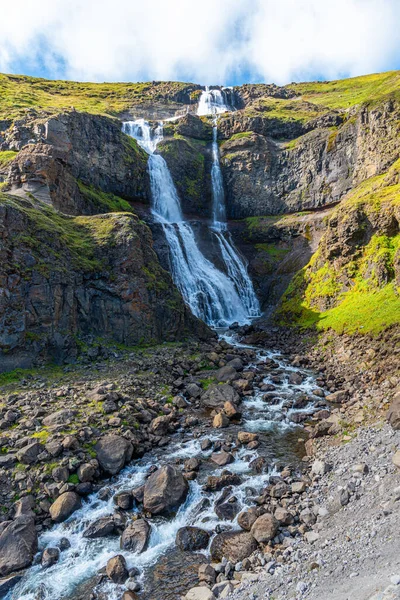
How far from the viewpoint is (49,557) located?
11.1 m

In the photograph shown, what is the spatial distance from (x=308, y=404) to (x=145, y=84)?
144m

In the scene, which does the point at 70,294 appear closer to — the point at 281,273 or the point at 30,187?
the point at 30,187

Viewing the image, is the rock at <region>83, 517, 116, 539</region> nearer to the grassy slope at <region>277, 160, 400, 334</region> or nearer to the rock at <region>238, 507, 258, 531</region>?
the rock at <region>238, 507, 258, 531</region>

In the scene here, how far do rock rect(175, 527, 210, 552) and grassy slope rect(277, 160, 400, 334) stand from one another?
19885 mm

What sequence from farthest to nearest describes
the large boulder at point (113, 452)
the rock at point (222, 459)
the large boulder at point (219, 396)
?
the large boulder at point (219, 396) < the rock at point (222, 459) < the large boulder at point (113, 452)

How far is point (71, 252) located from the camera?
30.7 m

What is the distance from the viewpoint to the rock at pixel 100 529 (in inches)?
474

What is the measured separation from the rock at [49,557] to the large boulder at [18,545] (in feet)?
1.30

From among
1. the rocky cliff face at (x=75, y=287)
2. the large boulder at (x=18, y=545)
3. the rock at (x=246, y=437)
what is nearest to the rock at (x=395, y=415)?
the rock at (x=246, y=437)

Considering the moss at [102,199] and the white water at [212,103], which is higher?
the white water at [212,103]

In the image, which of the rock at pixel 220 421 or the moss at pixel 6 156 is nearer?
the rock at pixel 220 421

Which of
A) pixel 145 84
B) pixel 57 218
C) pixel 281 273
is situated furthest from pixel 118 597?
pixel 145 84

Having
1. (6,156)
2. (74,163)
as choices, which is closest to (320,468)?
(6,156)

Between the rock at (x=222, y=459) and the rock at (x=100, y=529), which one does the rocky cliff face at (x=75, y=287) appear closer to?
the rock at (x=100, y=529)
